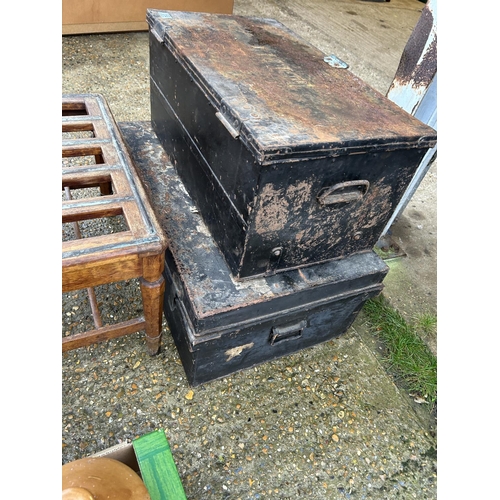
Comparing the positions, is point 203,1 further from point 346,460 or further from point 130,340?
point 346,460

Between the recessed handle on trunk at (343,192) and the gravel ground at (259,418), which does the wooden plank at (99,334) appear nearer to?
the gravel ground at (259,418)

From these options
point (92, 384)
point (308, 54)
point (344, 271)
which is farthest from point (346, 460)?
point (308, 54)

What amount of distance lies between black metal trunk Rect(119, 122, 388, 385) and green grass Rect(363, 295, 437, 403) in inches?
12.3

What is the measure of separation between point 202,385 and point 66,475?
92cm

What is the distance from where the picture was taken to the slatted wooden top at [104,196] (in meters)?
1.10

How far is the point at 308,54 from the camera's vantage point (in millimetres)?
1579

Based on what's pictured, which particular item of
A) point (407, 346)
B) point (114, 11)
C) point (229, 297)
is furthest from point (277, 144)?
point (114, 11)

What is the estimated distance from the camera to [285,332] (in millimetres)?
1520

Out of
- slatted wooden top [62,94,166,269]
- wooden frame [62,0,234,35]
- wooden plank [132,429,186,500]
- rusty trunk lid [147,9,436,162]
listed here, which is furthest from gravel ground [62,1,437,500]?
wooden frame [62,0,234,35]

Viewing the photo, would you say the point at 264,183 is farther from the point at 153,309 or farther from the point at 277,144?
the point at 153,309

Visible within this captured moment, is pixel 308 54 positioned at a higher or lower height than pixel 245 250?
higher

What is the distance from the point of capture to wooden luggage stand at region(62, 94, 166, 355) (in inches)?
43.1

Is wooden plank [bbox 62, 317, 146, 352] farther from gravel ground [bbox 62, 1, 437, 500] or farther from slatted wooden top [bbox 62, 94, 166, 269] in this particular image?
slatted wooden top [bbox 62, 94, 166, 269]

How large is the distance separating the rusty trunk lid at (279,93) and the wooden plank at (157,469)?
2.49ft
